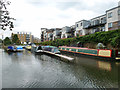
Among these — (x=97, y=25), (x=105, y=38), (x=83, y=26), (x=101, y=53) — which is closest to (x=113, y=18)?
(x=105, y=38)

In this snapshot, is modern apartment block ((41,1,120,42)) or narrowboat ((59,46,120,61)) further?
modern apartment block ((41,1,120,42))

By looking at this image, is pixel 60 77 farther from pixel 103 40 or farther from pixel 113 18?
pixel 113 18

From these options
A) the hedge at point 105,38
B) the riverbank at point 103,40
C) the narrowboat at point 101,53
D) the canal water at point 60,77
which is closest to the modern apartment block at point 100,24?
the hedge at point 105,38

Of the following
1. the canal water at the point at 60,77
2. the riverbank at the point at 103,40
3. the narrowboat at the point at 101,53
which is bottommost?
the canal water at the point at 60,77

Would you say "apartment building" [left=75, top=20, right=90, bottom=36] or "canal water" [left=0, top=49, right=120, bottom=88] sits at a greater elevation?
"apartment building" [left=75, top=20, right=90, bottom=36]

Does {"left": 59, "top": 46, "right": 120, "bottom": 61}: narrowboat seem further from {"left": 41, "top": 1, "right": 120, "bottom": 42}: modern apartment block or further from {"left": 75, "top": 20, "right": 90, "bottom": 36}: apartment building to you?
{"left": 75, "top": 20, "right": 90, "bottom": 36}: apartment building

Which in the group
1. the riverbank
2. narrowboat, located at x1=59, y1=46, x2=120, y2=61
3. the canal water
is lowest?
the canal water

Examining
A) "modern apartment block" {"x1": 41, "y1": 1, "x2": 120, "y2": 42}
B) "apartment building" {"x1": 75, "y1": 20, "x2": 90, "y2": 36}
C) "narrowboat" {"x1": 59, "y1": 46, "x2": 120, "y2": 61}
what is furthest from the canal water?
"apartment building" {"x1": 75, "y1": 20, "x2": 90, "y2": 36}

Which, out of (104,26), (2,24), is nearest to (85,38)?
(104,26)

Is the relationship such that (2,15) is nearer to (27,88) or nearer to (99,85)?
(27,88)

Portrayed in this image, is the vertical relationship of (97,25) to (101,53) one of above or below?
above

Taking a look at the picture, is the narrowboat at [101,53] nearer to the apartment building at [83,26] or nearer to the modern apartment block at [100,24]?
the modern apartment block at [100,24]

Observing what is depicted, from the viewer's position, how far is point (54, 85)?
655 cm

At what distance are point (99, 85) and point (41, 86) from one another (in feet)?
13.1
